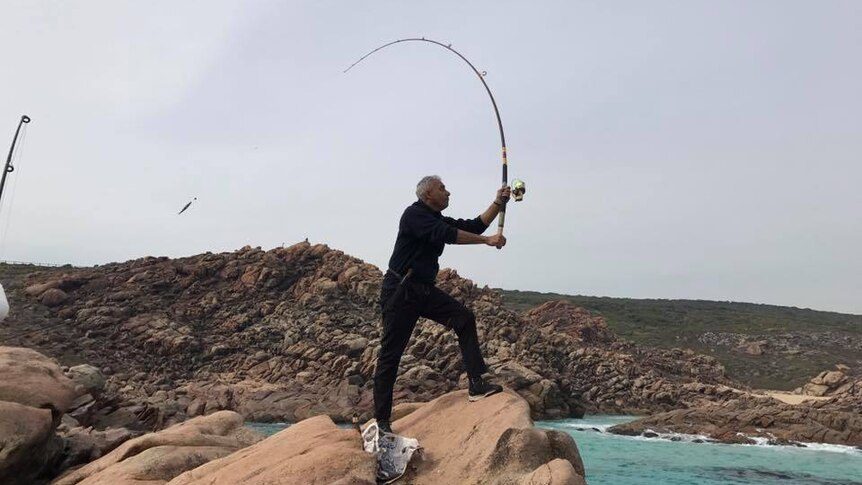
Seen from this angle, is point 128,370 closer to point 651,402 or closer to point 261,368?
point 261,368

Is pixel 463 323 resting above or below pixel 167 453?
above

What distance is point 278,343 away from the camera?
42.7 m

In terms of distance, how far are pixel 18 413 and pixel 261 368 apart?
102 feet

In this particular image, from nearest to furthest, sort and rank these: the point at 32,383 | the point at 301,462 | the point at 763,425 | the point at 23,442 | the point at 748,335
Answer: the point at 301,462 < the point at 23,442 < the point at 32,383 < the point at 763,425 < the point at 748,335

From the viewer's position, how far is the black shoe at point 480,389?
6.88 meters

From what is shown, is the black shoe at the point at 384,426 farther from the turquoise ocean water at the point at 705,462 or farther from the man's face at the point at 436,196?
the turquoise ocean water at the point at 705,462

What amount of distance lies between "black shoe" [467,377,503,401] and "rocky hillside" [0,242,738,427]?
2123cm

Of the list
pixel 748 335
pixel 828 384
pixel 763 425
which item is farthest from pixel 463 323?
pixel 748 335

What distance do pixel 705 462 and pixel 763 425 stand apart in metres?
8.45

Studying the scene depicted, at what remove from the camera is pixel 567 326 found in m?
74.6

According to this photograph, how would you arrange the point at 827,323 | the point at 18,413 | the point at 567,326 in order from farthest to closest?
1. the point at 827,323
2. the point at 567,326
3. the point at 18,413

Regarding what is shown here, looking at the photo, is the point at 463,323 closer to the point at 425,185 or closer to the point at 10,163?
the point at 425,185

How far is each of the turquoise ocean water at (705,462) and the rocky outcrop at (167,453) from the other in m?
8.46

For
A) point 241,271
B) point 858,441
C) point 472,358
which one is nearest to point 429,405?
point 472,358
